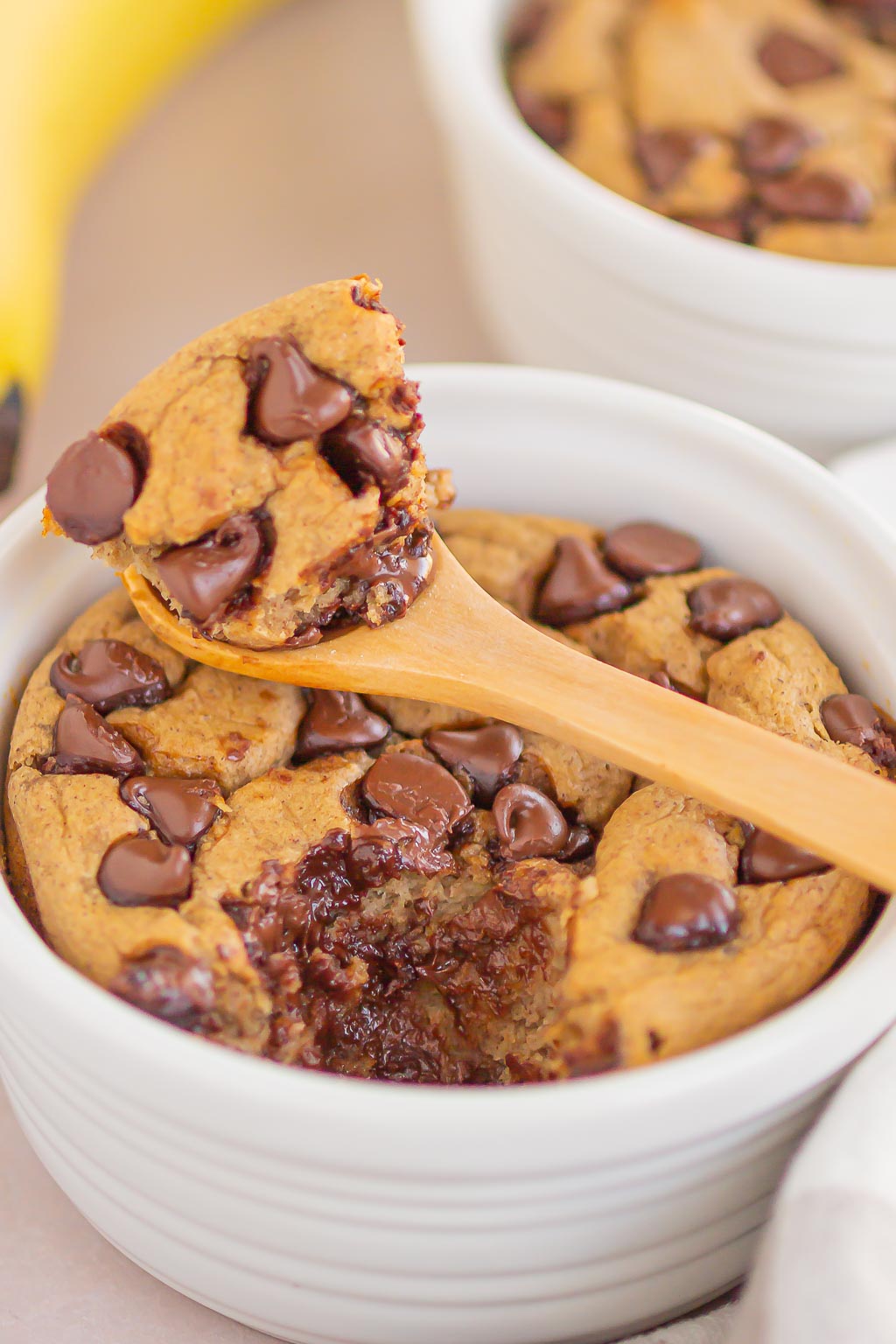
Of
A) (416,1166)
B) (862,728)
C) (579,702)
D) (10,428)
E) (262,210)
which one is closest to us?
(416,1166)

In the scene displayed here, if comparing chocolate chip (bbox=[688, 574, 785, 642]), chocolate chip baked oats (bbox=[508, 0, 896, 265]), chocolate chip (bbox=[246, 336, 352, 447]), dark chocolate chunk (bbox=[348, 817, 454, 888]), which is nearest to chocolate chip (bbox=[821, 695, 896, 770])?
chocolate chip (bbox=[688, 574, 785, 642])

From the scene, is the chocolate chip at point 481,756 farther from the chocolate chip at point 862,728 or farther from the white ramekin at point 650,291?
the white ramekin at point 650,291

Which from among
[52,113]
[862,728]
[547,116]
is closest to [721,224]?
[547,116]

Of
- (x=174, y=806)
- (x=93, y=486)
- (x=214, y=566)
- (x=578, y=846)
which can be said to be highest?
(x=93, y=486)

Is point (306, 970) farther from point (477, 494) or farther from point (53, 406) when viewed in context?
point (53, 406)

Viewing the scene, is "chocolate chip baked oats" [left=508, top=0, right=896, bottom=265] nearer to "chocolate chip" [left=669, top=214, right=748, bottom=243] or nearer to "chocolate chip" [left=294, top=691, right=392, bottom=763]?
"chocolate chip" [left=669, top=214, right=748, bottom=243]

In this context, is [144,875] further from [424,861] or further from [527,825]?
[527,825]
